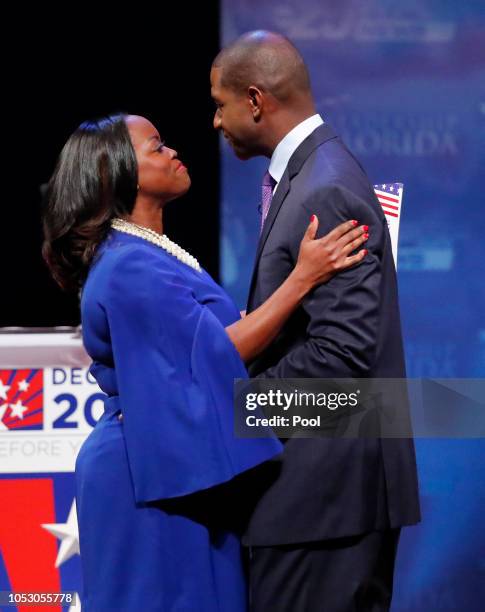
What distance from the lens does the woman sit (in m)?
2.10

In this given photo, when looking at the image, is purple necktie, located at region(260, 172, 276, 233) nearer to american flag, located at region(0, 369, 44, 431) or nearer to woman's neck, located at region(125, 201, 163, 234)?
woman's neck, located at region(125, 201, 163, 234)

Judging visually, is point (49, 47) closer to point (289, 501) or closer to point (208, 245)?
point (208, 245)

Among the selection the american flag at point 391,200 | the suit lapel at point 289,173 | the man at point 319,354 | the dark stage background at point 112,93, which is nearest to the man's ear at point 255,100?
the man at point 319,354

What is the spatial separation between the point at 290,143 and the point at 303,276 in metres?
0.31

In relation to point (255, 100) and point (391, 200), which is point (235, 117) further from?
point (391, 200)

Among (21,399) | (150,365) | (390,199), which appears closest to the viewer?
(150,365)

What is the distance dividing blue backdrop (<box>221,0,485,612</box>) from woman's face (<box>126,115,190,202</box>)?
4.37 ft

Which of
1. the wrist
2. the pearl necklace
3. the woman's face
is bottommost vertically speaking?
the wrist

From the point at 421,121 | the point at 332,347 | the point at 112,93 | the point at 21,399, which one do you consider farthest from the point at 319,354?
the point at 112,93

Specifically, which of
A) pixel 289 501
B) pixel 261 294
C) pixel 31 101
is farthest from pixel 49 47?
pixel 289 501

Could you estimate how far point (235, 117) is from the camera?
2203 mm

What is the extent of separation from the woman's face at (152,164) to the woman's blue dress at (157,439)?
0.14 m

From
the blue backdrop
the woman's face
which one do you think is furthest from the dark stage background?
the woman's face

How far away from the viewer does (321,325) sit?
2004mm
